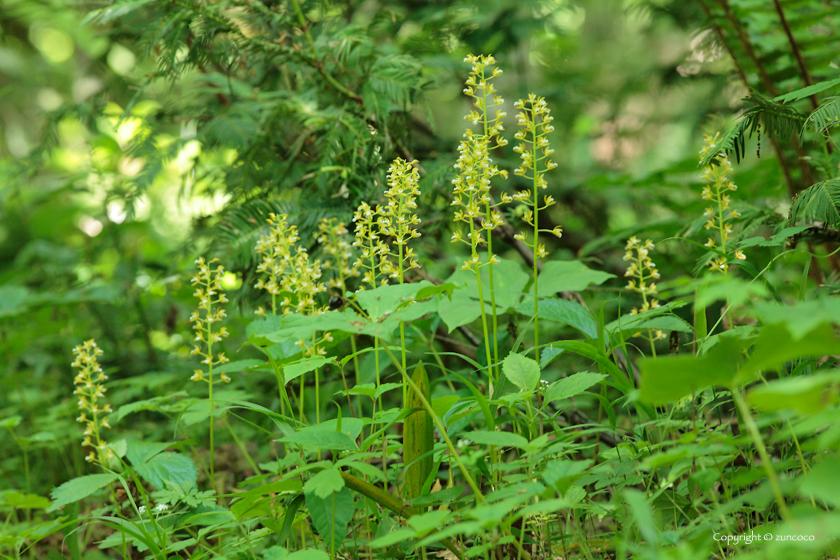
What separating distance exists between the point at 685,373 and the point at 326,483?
654 millimetres

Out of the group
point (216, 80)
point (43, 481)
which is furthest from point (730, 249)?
point (43, 481)

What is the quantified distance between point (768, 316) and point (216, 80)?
Result: 8.50 feet

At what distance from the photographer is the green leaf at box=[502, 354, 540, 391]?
1195 millimetres

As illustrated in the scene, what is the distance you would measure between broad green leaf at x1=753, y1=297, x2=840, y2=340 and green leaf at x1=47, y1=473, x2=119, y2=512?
1.46 meters

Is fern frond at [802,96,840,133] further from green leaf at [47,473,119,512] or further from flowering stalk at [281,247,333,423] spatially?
green leaf at [47,473,119,512]

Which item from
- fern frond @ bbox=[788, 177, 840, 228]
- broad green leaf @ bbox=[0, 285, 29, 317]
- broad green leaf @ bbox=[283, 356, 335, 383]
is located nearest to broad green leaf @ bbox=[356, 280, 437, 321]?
broad green leaf @ bbox=[283, 356, 335, 383]

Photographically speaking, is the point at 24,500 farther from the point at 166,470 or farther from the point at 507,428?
the point at 507,428

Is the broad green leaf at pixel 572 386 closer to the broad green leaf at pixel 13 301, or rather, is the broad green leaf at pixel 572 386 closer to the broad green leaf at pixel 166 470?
the broad green leaf at pixel 166 470

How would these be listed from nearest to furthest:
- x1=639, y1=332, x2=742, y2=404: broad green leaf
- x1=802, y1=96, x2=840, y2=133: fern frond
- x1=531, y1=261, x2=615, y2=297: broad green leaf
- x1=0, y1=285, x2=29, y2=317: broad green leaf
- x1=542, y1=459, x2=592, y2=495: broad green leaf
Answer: x1=639, y1=332, x2=742, y2=404: broad green leaf → x1=542, y1=459, x2=592, y2=495: broad green leaf → x1=802, y1=96, x2=840, y2=133: fern frond → x1=531, y1=261, x2=615, y2=297: broad green leaf → x1=0, y1=285, x2=29, y2=317: broad green leaf

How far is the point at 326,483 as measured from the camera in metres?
1.01

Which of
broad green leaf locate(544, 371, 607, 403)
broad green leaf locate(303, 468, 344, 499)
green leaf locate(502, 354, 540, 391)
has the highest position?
green leaf locate(502, 354, 540, 391)

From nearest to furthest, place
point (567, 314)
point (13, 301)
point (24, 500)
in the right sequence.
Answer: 1. point (567, 314)
2. point (24, 500)
3. point (13, 301)

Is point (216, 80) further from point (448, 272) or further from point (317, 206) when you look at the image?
point (448, 272)

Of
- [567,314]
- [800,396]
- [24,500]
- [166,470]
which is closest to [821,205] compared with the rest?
[567,314]
